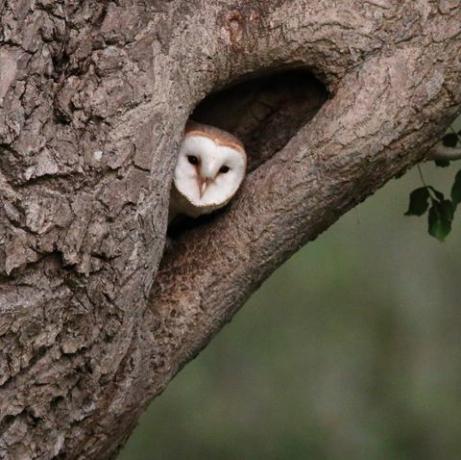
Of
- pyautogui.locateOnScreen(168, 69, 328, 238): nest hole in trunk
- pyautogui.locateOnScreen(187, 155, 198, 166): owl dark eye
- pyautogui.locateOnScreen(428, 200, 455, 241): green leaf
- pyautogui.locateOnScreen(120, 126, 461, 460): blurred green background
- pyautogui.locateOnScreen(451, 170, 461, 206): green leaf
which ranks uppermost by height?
pyautogui.locateOnScreen(168, 69, 328, 238): nest hole in trunk

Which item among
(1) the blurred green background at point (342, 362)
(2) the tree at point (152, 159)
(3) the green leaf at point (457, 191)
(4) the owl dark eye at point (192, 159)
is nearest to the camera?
(2) the tree at point (152, 159)

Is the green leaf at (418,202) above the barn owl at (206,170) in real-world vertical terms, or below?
below

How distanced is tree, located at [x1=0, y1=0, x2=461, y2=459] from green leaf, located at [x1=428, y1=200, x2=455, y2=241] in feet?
1.39

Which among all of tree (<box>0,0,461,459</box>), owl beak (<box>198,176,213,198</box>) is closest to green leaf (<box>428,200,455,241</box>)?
tree (<box>0,0,461,459</box>)

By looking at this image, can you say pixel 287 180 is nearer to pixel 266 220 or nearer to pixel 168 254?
pixel 266 220

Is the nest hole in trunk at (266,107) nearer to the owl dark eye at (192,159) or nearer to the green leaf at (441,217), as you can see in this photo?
the owl dark eye at (192,159)

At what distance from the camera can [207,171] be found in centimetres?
382

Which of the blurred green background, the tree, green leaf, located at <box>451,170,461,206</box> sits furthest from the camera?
the blurred green background

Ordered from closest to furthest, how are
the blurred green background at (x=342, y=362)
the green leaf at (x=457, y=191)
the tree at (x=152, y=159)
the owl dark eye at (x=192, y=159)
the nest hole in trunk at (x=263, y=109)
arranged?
the tree at (x=152, y=159), the nest hole in trunk at (x=263, y=109), the owl dark eye at (x=192, y=159), the green leaf at (x=457, y=191), the blurred green background at (x=342, y=362)

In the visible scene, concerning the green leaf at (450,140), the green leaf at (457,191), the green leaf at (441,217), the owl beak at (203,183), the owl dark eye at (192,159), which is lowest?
the green leaf at (441,217)

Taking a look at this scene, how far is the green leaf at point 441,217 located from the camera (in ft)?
13.1

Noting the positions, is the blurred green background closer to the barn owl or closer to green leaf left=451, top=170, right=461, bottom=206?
green leaf left=451, top=170, right=461, bottom=206

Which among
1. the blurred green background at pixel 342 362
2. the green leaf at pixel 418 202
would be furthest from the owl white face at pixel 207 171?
the blurred green background at pixel 342 362

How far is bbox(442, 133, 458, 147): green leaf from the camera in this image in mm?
3999
